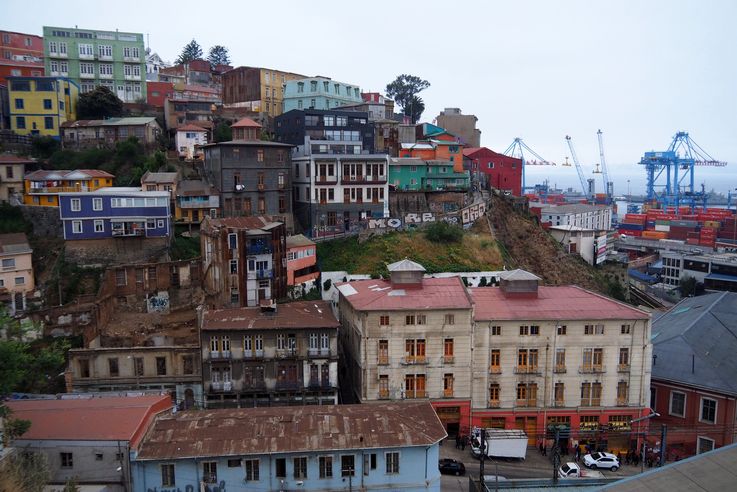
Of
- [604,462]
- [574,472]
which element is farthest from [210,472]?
[604,462]

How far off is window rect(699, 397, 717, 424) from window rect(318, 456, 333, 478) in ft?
75.9

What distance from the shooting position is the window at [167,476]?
2616 centimetres

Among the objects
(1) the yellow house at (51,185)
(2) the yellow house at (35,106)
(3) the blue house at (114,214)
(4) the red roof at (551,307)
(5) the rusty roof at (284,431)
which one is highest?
(2) the yellow house at (35,106)

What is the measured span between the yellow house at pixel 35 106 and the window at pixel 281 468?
4768 cm

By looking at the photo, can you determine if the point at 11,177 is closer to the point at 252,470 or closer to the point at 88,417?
the point at 88,417

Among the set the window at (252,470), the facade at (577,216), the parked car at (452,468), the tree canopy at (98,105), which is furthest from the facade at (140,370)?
the facade at (577,216)

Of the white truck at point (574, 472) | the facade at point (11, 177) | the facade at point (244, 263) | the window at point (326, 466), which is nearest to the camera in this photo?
the window at point (326, 466)

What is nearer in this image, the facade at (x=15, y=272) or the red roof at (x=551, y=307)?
the red roof at (x=551, y=307)

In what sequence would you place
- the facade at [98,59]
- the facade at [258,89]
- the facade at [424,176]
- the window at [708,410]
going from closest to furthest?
the window at [708,410] → the facade at [424,176] → the facade at [98,59] → the facade at [258,89]

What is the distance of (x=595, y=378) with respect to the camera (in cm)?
3569

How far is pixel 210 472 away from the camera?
26.6m

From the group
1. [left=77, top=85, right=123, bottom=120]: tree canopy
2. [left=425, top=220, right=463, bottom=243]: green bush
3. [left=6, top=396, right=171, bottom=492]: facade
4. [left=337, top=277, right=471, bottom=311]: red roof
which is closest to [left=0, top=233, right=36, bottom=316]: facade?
[left=6, top=396, right=171, bottom=492]: facade

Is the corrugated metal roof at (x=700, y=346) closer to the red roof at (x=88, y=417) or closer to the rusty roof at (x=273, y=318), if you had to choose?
the rusty roof at (x=273, y=318)

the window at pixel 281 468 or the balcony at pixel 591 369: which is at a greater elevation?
the balcony at pixel 591 369
